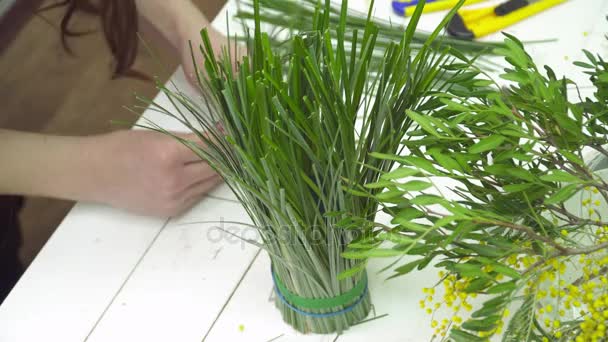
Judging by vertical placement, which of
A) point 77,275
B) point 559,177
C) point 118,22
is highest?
point 118,22

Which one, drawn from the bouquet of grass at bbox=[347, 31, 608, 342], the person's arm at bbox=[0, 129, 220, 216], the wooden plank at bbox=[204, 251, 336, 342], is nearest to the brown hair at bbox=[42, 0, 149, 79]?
the person's arm at bbox=[0, 129, 220, 216]

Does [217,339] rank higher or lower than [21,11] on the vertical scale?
lower

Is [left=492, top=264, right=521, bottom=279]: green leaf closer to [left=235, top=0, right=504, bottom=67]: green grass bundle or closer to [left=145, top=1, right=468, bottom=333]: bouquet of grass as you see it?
[left=145, top=1, right=468, bottom=333]: bouquet of grass

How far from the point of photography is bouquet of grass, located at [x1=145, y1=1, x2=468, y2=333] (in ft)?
1.63

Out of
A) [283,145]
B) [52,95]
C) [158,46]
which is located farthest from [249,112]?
[52,95]

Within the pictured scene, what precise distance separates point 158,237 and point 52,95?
1.09 m

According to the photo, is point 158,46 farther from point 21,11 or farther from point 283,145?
point 283,145

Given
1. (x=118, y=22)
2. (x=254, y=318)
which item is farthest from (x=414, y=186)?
(x=118, y=22)

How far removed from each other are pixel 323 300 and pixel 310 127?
0.65 feet

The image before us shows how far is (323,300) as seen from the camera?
25.5 inches

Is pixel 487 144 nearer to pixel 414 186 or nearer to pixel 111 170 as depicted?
pixel 414 186

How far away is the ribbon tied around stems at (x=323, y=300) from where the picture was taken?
0.65m

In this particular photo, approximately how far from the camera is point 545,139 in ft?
1.70

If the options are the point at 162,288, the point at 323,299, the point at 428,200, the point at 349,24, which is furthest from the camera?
the point at 349,24
